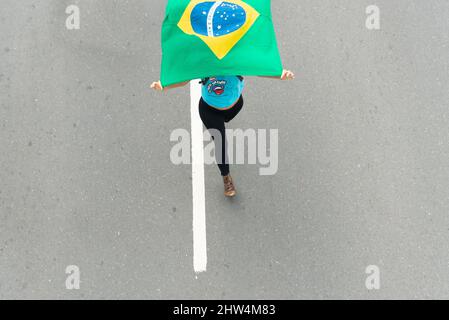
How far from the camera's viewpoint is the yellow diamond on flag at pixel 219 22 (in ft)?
10.5

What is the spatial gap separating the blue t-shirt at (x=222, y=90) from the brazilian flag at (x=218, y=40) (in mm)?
124

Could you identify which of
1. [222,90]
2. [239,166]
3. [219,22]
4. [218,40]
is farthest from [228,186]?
[219,22]

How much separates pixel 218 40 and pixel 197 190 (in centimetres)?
168

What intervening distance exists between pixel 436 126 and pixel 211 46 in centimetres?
270

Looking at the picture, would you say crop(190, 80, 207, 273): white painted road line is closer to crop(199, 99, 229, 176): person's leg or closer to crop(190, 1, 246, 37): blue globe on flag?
crop(199, 99, 229, 176): person's leg

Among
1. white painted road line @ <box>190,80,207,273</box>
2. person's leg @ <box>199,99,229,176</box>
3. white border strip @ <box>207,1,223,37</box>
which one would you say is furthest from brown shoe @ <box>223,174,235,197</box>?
white border strip @ <box>207,1,223,37</box>

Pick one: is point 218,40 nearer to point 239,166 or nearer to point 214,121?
point 214,121

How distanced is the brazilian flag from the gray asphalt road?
1341mm

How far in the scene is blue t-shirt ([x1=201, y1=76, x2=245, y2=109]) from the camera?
3.37 metres

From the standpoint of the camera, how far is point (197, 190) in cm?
443

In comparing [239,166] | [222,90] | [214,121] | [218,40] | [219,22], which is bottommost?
[239,166]

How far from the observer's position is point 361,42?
191 inches

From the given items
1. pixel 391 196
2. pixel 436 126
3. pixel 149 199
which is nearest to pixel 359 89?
pixel 436 126
